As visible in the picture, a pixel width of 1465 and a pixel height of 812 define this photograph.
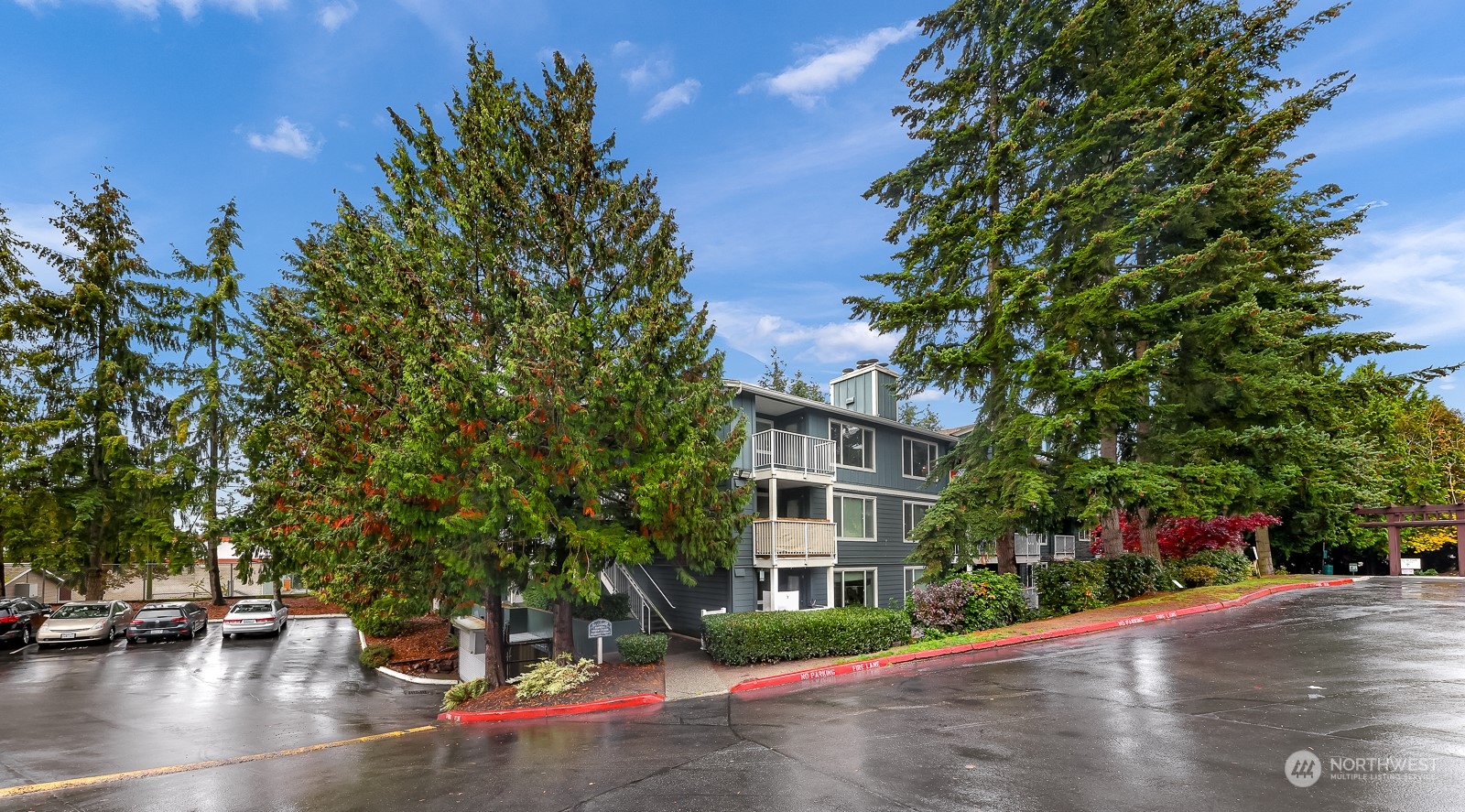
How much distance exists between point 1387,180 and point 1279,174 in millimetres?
7303

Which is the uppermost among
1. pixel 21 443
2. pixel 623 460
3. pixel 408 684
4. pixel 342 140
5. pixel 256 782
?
pixel 342 140

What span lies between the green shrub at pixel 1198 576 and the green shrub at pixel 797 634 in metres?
15.5

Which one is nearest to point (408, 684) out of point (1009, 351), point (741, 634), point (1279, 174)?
point (741, 634)

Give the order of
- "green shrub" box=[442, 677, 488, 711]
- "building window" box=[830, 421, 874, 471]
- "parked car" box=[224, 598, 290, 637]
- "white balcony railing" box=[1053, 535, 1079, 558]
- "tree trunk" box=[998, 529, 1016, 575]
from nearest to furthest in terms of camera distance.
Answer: "green shrub" box=[442, 677, 488, 711] → "tree trunk" box=[998, 529, 1016, 575] → "building window" box=[830, 421, 874, 471] → "parked car" box=[224, 598, 290, 637] → "white balcony railing" box=[1053, 535, 1079, 558]

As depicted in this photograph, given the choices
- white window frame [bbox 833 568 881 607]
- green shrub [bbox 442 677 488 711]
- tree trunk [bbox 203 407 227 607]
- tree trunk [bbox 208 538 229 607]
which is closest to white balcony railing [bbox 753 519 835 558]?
white window frame [bbox 833 568 881 607]

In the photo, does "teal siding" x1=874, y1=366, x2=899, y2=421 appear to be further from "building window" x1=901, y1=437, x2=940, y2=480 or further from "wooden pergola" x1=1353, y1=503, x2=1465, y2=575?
"wooden pergola" x1=1353, y1=503, x2=1465, y2=575

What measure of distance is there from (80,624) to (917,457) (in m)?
30.5

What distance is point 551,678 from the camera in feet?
41.3

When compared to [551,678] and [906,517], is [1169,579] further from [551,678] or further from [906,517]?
[551,678]

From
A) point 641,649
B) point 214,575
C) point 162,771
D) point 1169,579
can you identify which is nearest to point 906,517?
point 1169,579

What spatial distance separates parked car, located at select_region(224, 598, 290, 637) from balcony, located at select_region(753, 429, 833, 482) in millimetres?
19939

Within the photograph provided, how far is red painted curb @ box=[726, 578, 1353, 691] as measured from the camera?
13023mm

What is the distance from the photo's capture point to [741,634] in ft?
47.5

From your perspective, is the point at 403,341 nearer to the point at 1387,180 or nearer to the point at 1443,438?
the point at 1387,180
